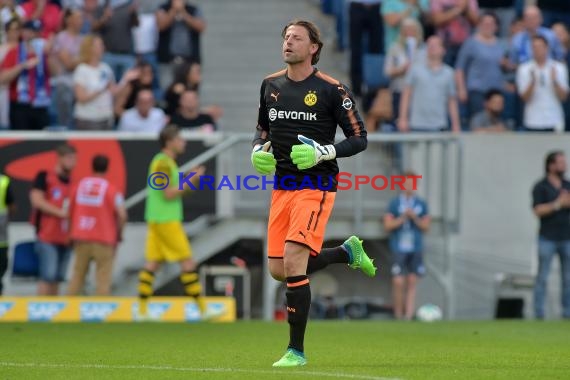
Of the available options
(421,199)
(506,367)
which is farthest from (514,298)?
(506,367)

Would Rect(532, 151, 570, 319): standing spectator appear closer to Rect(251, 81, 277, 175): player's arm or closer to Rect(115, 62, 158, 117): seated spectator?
Rect(115, 62, 158, 117): seated spectator

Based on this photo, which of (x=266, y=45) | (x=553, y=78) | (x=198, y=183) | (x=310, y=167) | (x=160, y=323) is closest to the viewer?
(x=310, y=167)

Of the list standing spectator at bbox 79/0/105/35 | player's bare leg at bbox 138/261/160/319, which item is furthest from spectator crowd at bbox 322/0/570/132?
player's bare leg at bbox 138/261/160/319

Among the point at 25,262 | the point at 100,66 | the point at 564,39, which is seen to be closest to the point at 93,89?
the point at 100,66

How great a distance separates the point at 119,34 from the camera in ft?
65.9

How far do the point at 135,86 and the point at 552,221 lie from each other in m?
6.11

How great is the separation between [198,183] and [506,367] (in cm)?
921

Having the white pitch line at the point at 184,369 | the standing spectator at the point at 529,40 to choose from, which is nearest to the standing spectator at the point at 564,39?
the standing spectator at the point at 529,40

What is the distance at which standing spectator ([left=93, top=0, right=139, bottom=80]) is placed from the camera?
20.0 meters

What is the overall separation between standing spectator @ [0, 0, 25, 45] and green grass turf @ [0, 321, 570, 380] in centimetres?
519

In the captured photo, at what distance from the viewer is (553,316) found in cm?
1967

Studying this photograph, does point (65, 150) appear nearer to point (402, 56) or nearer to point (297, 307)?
point (402, 56)

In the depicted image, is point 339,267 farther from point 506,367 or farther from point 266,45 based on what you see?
point 506,367

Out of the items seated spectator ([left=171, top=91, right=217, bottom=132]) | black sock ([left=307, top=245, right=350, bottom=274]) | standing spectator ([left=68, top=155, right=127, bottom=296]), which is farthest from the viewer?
seated spectator ([left=171, top=91, right=217, bottom=132])
